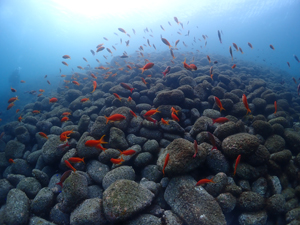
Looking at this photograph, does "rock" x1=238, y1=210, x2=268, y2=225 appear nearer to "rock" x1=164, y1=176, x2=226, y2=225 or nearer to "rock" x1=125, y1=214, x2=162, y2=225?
"rock" x1=164, y1=176, x2=226, y2=225

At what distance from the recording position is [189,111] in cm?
620

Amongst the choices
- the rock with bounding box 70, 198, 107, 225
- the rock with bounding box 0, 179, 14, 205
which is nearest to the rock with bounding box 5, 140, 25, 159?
the rock with bounding box 0, 179, 14, 205

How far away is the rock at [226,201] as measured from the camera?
312 cm

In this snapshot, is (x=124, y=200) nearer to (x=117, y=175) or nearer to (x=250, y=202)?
(x=117, y=175)

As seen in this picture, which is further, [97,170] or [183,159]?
[97,170]

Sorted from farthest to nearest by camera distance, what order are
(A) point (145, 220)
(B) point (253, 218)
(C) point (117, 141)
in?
1. (C) point (117, 141)
2. (B) point (253, 218)
3. (A) point (145, 220)

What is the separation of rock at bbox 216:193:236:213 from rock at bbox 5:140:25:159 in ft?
26.7

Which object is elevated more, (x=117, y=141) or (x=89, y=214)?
(x=117, y=141)

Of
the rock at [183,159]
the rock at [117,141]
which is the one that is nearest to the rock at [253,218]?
the rock at [183,159]

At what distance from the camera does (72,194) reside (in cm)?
337

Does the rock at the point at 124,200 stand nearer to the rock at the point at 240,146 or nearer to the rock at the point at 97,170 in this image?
the rock at the point at 97,170

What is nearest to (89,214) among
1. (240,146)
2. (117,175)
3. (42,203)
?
(117,175)

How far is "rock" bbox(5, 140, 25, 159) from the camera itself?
234 inches

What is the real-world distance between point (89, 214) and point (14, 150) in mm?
5724
